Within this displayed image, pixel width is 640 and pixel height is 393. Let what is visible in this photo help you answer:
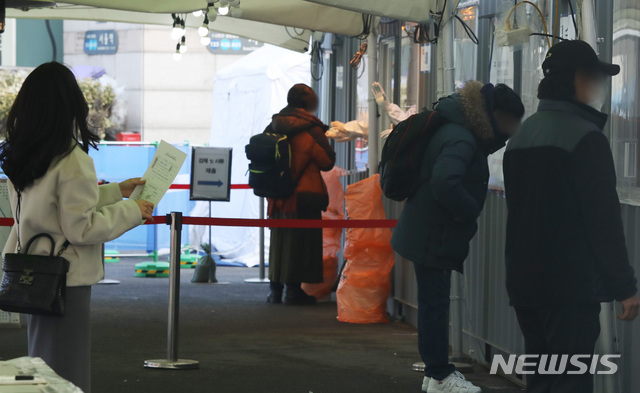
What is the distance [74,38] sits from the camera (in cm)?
3250

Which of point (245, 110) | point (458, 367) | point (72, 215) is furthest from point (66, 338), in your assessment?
point (245, 110)

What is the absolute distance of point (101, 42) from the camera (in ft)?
104

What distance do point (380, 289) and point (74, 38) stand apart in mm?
25540

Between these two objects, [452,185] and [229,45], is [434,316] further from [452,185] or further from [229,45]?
[229,45]

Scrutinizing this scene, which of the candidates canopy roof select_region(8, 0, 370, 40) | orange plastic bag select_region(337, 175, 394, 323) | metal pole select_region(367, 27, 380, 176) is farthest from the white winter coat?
metal pole select_region(367, 27, 380, 176)

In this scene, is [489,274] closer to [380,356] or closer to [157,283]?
[380,356]

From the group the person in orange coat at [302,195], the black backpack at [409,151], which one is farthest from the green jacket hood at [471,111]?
the person in orange coat at [302,195]

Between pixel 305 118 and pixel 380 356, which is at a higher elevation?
pixel 305 118

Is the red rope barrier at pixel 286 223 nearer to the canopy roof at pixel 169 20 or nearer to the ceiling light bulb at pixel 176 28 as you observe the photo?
the ceiling light bulb at pixel 176 28

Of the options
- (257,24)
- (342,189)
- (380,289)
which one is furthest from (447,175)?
(257,24)

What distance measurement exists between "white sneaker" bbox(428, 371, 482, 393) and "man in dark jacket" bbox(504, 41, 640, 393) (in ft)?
5.74

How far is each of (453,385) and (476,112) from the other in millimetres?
1545

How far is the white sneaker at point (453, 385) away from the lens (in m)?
5.87

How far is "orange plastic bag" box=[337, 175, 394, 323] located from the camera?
8961 mm
